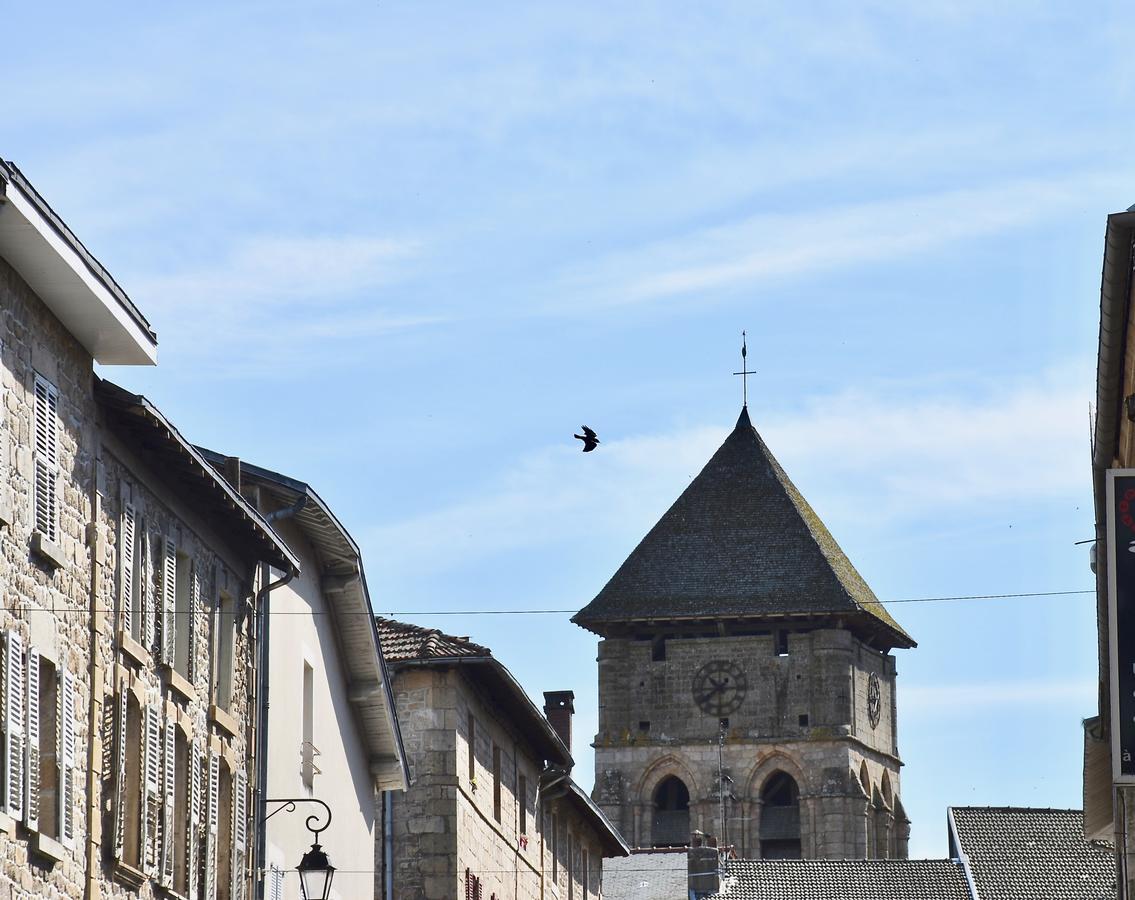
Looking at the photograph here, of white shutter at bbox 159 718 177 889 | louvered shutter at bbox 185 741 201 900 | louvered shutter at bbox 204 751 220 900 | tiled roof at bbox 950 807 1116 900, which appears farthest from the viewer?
tiled roof at bbox 950 807 1116 900

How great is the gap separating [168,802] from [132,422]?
102 inches

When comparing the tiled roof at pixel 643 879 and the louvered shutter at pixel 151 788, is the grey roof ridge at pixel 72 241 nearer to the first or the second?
the louvered shutter at pixel 151 788

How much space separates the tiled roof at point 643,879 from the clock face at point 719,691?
26181 millimetres

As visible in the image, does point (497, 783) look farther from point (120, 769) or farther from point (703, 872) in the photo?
point (703, 872)

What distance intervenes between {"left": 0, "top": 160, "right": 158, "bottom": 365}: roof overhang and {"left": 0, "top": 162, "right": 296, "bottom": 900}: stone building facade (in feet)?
0.05

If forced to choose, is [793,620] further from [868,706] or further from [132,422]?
[132,422]

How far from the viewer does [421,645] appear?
28.9 meters

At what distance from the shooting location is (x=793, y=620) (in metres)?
79.2

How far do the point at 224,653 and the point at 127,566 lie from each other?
2.64 m

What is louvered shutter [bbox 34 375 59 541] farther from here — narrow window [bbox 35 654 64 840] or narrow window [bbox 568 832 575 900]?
narrow window [bbox 568 832 575 900]

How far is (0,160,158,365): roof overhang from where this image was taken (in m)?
14.8

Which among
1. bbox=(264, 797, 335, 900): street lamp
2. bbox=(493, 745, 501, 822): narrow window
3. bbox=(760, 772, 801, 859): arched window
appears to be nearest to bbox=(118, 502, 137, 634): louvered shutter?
bbox=(264, 797, 335, 900): street lamp

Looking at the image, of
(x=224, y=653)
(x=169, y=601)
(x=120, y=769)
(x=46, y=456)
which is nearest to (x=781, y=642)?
(x=224, y=653)

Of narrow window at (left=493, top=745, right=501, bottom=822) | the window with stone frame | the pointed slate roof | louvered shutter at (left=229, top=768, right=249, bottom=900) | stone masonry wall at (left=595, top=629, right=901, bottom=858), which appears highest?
the pointed slate roof
